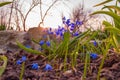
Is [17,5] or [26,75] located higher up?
[17,5]

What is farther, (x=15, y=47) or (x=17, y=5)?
(x=17, y=5)

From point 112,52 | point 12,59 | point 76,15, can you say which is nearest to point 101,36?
point 112,52

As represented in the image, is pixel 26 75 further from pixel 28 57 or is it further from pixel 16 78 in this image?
pixel 28 57

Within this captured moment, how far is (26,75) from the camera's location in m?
2.16

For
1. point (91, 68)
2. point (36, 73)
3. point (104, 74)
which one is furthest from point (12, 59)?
point (104, 74)

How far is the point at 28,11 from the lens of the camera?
12.8m

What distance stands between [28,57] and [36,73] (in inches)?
27.2

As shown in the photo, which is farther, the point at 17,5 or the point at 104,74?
the point at 17,5

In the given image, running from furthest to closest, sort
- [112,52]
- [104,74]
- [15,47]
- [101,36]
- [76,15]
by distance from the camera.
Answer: [76,15] → [15,47] → [101,36] → [112,52] → [104,74]

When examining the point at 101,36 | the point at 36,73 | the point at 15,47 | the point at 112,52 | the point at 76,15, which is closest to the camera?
the point at 36,73

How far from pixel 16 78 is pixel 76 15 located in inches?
397

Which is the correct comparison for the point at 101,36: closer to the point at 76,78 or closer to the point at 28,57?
the point at 28,57

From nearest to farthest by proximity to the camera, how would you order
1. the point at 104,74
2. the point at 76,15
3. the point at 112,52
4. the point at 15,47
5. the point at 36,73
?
the point at 104,74
the point at 36,73
the point at 112,52
the point at 15,47
the point at 76,15

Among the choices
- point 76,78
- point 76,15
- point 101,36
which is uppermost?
point 76,15
